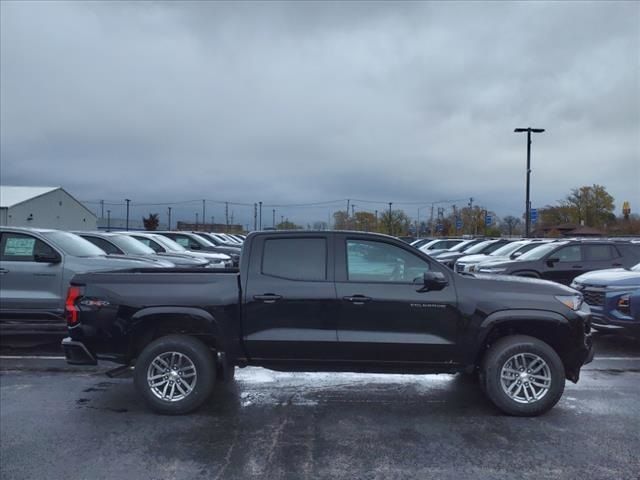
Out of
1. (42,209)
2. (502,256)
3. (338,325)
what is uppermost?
(42,209)

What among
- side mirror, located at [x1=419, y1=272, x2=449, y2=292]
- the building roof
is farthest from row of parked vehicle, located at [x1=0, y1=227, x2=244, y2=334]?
the building roof

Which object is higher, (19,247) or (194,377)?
(19,247)

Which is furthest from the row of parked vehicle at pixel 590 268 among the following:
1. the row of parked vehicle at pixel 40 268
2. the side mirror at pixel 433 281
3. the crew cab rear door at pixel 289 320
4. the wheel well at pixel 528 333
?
the row of parked vehicle at pixel 40 268

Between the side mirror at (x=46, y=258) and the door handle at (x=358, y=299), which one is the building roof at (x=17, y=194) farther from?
the door handle at (x=358, y=299)

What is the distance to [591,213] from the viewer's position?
68625mm

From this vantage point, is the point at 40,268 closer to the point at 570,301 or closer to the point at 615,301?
the point at 570,301

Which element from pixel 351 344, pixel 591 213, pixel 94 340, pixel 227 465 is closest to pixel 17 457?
pixel 94 340

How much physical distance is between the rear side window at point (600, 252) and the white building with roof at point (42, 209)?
4862cm

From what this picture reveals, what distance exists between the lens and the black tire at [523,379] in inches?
202

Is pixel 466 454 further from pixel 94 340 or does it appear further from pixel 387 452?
pixel 94 340

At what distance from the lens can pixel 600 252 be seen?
43.2 feet

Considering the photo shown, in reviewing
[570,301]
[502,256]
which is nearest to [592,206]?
[502,256]

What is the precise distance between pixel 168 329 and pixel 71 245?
176 inches

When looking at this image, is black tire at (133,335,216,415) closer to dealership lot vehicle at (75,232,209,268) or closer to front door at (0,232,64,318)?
front door at (0,232,64,318)
